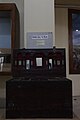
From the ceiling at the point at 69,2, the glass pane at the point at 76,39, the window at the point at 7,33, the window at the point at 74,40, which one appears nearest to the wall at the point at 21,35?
the window at the point at 7,33

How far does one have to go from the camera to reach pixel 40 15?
192 cm

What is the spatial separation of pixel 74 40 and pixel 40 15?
320cm

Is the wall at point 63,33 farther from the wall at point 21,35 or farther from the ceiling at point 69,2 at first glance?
the wall at point 21,35

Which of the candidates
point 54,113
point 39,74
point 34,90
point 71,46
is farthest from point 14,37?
point 71,46

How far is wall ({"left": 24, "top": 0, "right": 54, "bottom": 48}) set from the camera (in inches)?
75.7

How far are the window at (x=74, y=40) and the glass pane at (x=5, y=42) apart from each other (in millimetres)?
3082

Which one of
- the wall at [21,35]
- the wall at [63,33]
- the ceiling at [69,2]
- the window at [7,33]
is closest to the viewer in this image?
the window at [7,33]

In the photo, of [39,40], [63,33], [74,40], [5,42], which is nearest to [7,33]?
[5,42]

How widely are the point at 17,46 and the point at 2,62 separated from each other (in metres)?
0.19

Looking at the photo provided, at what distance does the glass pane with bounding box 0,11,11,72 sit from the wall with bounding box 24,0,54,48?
7.2 inches

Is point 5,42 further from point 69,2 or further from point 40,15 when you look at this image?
point 69,2

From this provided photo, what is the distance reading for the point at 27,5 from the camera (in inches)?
76.2

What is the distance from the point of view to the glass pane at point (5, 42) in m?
1.89

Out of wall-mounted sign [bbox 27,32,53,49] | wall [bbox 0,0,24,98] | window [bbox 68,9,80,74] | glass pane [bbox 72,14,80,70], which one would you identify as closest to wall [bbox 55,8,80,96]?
window [bbox 68,9,80,74]
